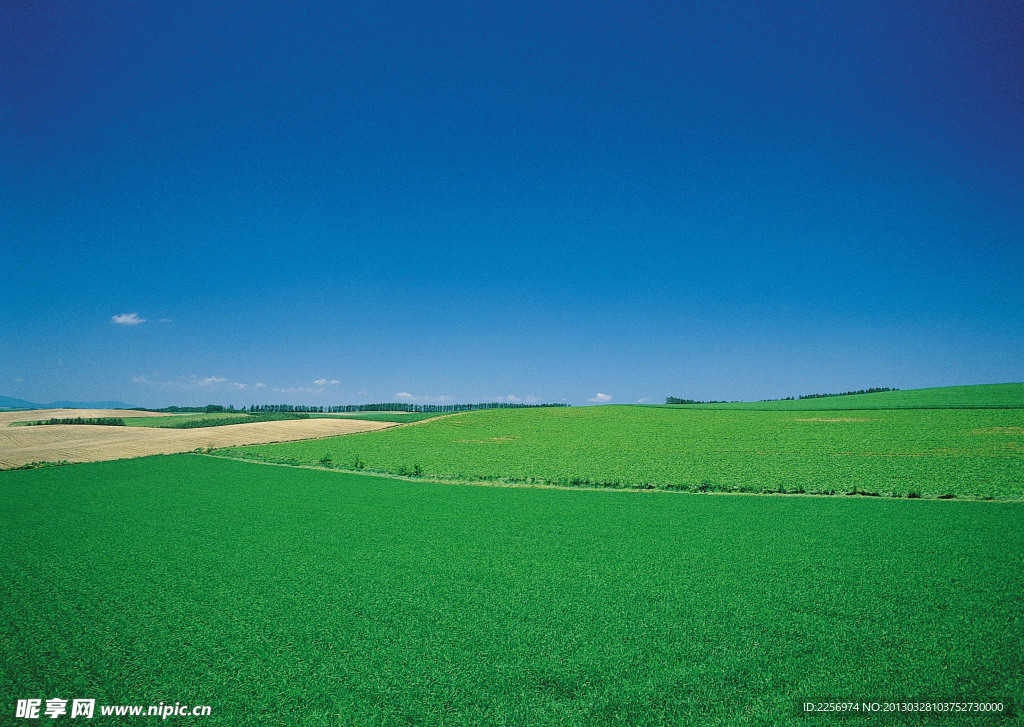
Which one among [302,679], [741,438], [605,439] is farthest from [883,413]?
[302,679]

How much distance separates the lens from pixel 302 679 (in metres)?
4.91

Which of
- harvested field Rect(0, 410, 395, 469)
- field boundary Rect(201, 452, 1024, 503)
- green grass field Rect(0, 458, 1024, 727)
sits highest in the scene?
harvested field Rect(0, 410, 395, 469)

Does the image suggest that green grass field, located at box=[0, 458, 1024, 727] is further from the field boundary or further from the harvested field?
the harvested field

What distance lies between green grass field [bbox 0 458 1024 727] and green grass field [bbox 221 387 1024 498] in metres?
6.57

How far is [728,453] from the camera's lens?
2561cm

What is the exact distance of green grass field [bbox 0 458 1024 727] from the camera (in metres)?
4.64

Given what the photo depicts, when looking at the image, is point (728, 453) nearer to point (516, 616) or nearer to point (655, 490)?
point (655, 490)

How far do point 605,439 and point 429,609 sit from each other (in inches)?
1105

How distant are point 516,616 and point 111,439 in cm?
3544

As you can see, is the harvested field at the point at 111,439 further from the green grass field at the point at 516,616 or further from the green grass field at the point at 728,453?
the green grass field at the point at 516,616

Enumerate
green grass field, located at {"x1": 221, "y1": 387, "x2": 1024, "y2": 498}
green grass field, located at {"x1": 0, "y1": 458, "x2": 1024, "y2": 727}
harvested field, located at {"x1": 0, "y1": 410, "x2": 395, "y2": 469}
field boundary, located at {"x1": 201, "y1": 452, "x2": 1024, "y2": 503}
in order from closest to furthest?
1. green grass field, located at {"x1": 0, "y1": 458, "x2": 1024, "y2": 727}
2. field boundary, located at {"x1": 201, "y1": 452, "x2": 1024, "y2": 503}
3. green grass field, located at {"x1": 221, "y1": 387, "x2": 1024, "y2": 498}
4. harvested field, located at {"x1": 0, "y1": 410, "x2": 395, "y2": 469}

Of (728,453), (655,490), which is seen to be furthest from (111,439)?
(728,453)

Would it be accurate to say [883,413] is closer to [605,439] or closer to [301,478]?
[605,439]

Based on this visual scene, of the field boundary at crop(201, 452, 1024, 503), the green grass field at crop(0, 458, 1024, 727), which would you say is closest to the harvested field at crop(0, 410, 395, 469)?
the field boundary at crop(201, 452, 1024, 503)
